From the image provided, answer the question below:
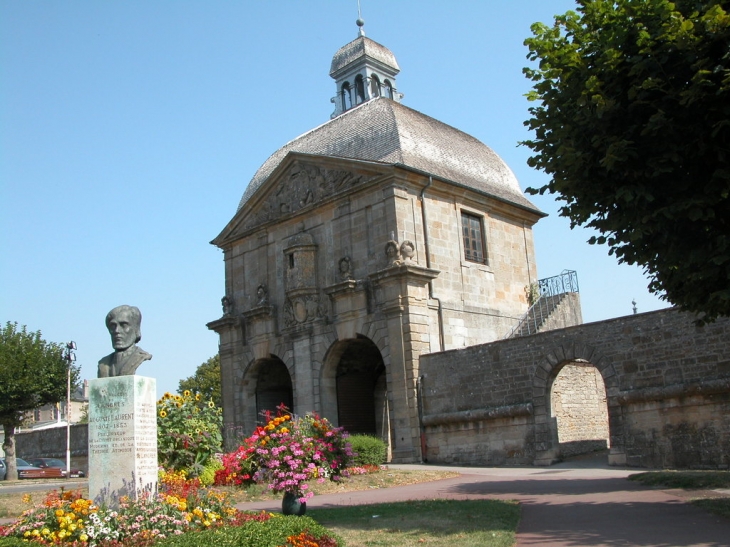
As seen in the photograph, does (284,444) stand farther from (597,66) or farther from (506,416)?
(506,416)

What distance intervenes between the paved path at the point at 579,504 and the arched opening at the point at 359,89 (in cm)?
1845

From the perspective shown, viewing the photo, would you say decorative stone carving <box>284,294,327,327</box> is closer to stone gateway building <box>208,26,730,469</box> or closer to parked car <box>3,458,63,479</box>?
stone gateway building <box>208,26,730,469</box>

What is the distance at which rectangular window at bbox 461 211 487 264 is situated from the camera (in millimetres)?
25297

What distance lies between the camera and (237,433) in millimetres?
26781

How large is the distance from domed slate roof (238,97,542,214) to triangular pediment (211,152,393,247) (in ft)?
1.92

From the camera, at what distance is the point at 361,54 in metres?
32.4

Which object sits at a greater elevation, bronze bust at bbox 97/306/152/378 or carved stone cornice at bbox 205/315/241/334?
carved stone cornice at bbox 205/315/241/334

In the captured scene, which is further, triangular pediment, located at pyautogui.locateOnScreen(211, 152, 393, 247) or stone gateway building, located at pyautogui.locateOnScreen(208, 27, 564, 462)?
triangular pediment, located at pyautogui.locateOnScreen(211, 152, 393, 247)

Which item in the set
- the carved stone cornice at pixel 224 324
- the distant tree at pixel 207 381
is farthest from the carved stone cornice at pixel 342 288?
the distant tree at pixel 207 381

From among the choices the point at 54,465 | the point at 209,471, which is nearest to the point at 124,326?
the point at 209,471

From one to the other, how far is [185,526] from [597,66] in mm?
7670

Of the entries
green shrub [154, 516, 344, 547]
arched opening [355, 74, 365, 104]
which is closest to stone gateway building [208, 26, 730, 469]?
arched opening [355, 74, 365, 104]

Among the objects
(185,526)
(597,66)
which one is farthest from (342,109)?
(185,526)

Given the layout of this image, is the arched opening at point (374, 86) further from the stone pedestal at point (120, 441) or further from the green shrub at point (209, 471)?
the stone pedestal at point (120, 441)
